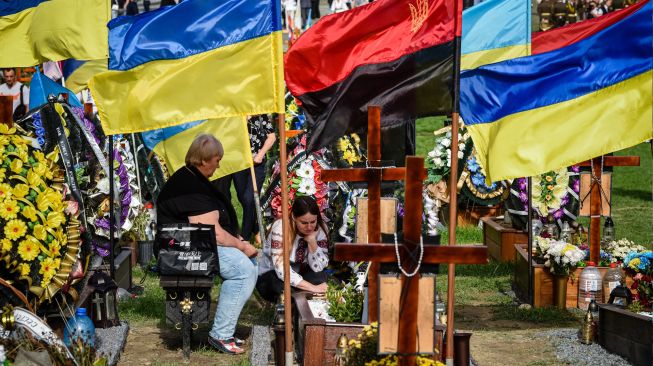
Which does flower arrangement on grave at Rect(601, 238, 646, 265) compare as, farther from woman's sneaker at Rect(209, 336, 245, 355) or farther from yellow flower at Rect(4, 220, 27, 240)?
yellow flower at Rect(4, 220, 27, 240)

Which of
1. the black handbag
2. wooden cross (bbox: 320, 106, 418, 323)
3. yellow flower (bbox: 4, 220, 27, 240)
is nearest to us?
wooden cross (bbox: 320, 106, 418, 323)

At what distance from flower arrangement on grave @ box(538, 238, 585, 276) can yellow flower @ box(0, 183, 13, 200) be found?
5282 mm

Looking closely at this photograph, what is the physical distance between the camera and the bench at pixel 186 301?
28.6 ft

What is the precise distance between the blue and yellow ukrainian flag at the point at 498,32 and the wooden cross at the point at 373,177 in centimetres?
294

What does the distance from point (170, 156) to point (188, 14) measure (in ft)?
11.9

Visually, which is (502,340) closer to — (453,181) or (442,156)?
(453,181)

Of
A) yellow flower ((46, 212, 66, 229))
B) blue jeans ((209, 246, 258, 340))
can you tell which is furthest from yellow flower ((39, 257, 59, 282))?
blue jeans ((209, 246, 258, 340))

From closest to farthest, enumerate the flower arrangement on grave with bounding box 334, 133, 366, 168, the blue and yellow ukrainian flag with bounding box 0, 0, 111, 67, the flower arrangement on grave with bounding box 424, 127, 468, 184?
1. the blue and yellow ukrainian flag with bounding box 0, 0, 111, 67
2. the flower arrangement on grave with bounding box 334, 133, 366, 168
3. the flower arrangement on grave with bounding box 424, 127, 468, 184

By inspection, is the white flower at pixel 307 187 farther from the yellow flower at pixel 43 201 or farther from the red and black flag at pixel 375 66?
the yellow flower at pixel 43 201

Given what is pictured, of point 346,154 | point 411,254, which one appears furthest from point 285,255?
point 346,154

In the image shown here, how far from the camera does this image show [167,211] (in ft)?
28.7

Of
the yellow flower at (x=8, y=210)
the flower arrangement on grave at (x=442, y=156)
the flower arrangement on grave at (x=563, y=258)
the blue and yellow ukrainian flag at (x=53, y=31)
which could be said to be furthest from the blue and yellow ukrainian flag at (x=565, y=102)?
the flower arrangement on grave at (x=442, y=156)

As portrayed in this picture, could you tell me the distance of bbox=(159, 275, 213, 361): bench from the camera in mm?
8703

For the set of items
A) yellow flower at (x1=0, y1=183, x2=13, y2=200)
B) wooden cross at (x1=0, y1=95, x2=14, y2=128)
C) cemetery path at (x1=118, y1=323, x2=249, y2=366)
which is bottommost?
cemetery path at (x1=118, y1=323, x2=249, y2=366)
